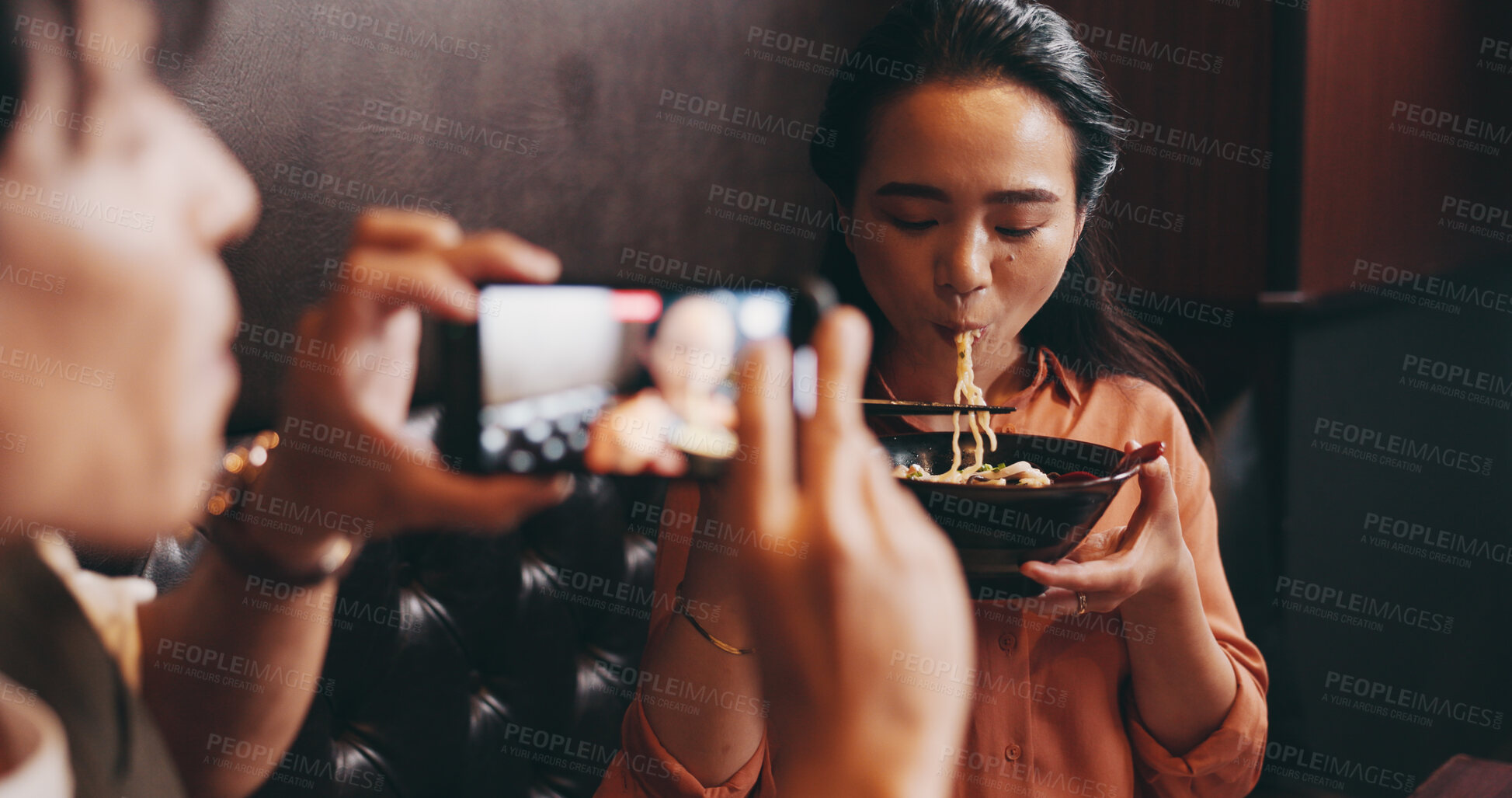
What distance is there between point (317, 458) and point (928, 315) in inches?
16.8

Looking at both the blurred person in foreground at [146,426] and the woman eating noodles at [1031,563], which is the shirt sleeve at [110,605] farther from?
the woman eating noodles at [1031,563]

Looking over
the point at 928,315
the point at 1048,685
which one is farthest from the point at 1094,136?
the point at 1048,685

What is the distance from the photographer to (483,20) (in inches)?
31.4

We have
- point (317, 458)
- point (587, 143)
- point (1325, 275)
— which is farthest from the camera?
point (1325, 275)

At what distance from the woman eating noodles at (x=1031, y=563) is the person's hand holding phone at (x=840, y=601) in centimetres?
28

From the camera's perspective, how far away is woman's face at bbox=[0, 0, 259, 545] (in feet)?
1.19

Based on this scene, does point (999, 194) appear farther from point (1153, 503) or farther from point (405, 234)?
point (405, 234)

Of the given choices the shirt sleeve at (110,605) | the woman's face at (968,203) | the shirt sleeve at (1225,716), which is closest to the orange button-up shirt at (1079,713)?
the shirt sleeve at (1225,716)

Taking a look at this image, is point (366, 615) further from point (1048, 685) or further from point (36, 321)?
point (1048, 685)

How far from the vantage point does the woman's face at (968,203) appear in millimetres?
583

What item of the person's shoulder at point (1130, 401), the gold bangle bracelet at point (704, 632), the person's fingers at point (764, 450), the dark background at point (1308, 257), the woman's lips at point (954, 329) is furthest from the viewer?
the dark background at point (1308, 257)

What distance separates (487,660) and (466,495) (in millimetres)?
610

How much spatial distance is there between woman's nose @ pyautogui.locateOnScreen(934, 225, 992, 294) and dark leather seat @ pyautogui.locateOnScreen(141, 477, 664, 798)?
61 centimetres

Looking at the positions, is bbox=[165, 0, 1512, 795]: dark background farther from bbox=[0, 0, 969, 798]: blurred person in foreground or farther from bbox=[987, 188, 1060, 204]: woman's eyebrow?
bbox=[0, 0, 969, 798]: blurred person in foreground
